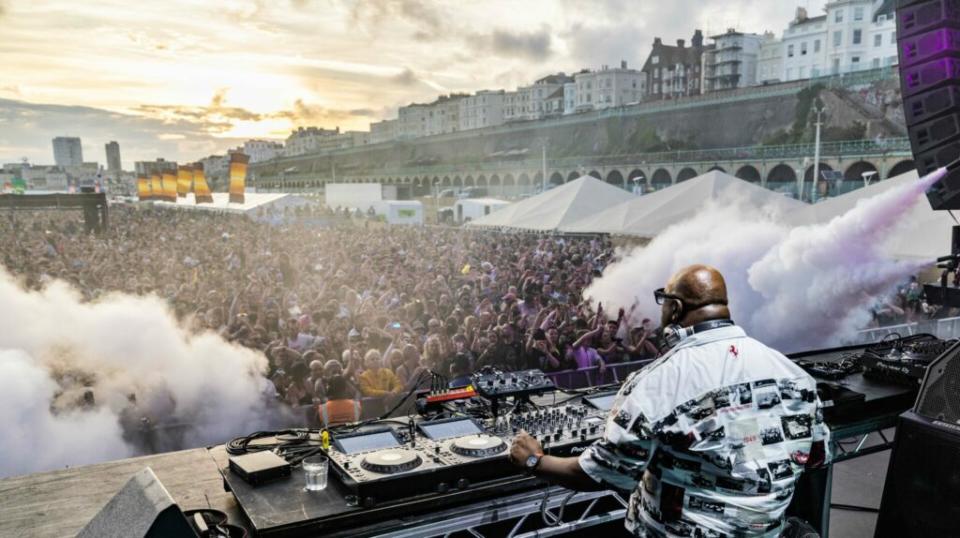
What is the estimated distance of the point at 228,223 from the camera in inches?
170

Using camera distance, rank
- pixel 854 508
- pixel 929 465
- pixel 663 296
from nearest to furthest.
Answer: pixel 663 296, pixel 929 465, pixel 854 508

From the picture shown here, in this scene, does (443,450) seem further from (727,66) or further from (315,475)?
(727,66)

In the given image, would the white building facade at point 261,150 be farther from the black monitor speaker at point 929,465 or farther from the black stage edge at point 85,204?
the black monitor speaker at point 929,465

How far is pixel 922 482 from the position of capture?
2.73m

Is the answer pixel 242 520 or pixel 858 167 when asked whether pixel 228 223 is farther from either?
pixel 858 167

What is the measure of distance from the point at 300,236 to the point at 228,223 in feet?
1.59

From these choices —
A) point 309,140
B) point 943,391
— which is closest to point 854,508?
point 943,391

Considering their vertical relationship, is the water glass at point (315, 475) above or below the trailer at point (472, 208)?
below

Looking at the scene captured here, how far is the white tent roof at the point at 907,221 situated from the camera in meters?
5.73

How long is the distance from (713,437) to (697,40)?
5.13 metres

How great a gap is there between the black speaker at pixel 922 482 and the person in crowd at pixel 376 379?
114 inches

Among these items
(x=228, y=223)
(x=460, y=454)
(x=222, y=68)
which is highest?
(x=222, y=68)

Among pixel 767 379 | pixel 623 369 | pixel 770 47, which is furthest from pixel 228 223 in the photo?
pixel 770 47

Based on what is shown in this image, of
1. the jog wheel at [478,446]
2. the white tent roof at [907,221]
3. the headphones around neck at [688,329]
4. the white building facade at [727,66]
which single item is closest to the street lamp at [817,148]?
the white tent roof at [907,221]
